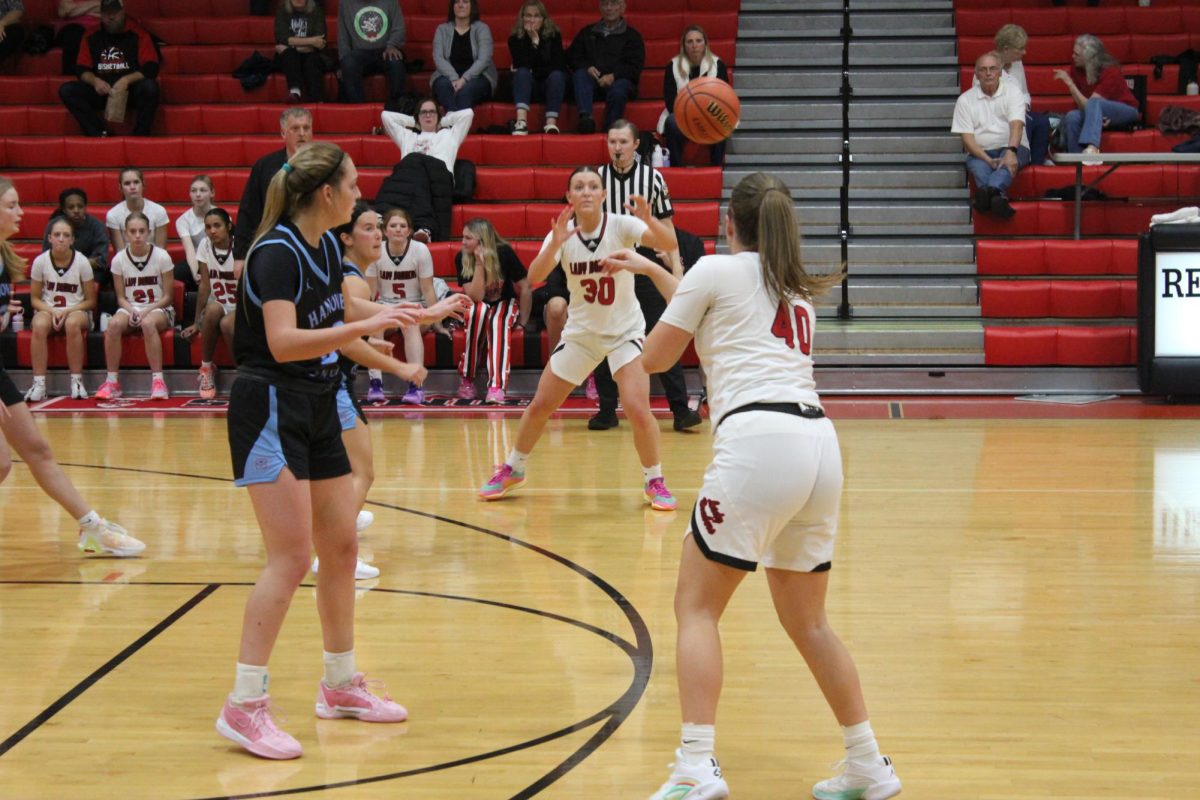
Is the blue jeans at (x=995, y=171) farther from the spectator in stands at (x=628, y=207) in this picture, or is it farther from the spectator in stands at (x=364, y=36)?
the spectator in stands at (x=364, y=36)

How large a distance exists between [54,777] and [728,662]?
7.24 ft

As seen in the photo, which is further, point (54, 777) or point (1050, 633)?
point (1050, 633)

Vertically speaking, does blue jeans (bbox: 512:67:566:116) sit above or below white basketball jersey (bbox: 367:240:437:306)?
above

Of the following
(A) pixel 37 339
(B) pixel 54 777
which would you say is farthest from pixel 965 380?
(B) pixel 54 777

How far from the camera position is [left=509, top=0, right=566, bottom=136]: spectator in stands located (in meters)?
13.2

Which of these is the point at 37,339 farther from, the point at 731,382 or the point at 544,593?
the point at 731,382

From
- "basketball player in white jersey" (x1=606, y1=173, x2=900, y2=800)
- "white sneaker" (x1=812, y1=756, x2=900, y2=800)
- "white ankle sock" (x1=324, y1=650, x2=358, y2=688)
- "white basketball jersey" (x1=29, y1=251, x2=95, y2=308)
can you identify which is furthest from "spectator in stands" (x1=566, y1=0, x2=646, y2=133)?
"white sneaker" (x1=812, y1=756, x2=900, y2=800)

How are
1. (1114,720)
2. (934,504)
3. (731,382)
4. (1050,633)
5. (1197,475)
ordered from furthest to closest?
(1197,475)
(934,504)
(1050,633)
(1114,720)
(731,382)

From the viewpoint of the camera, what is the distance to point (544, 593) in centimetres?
570

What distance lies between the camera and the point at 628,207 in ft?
26.6

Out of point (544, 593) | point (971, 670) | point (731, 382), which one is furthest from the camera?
point (544, 593)

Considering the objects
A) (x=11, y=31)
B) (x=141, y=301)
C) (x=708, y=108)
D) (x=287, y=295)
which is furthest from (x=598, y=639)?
(x=11, y=31)

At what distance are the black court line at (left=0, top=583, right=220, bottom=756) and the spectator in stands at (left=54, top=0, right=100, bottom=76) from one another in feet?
32.4

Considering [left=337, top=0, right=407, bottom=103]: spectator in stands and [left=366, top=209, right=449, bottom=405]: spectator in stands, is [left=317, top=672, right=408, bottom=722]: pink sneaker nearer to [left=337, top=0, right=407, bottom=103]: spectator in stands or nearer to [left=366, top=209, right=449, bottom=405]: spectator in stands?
[left=366, top=209, right=449, bottom=405]: spectator in stands
